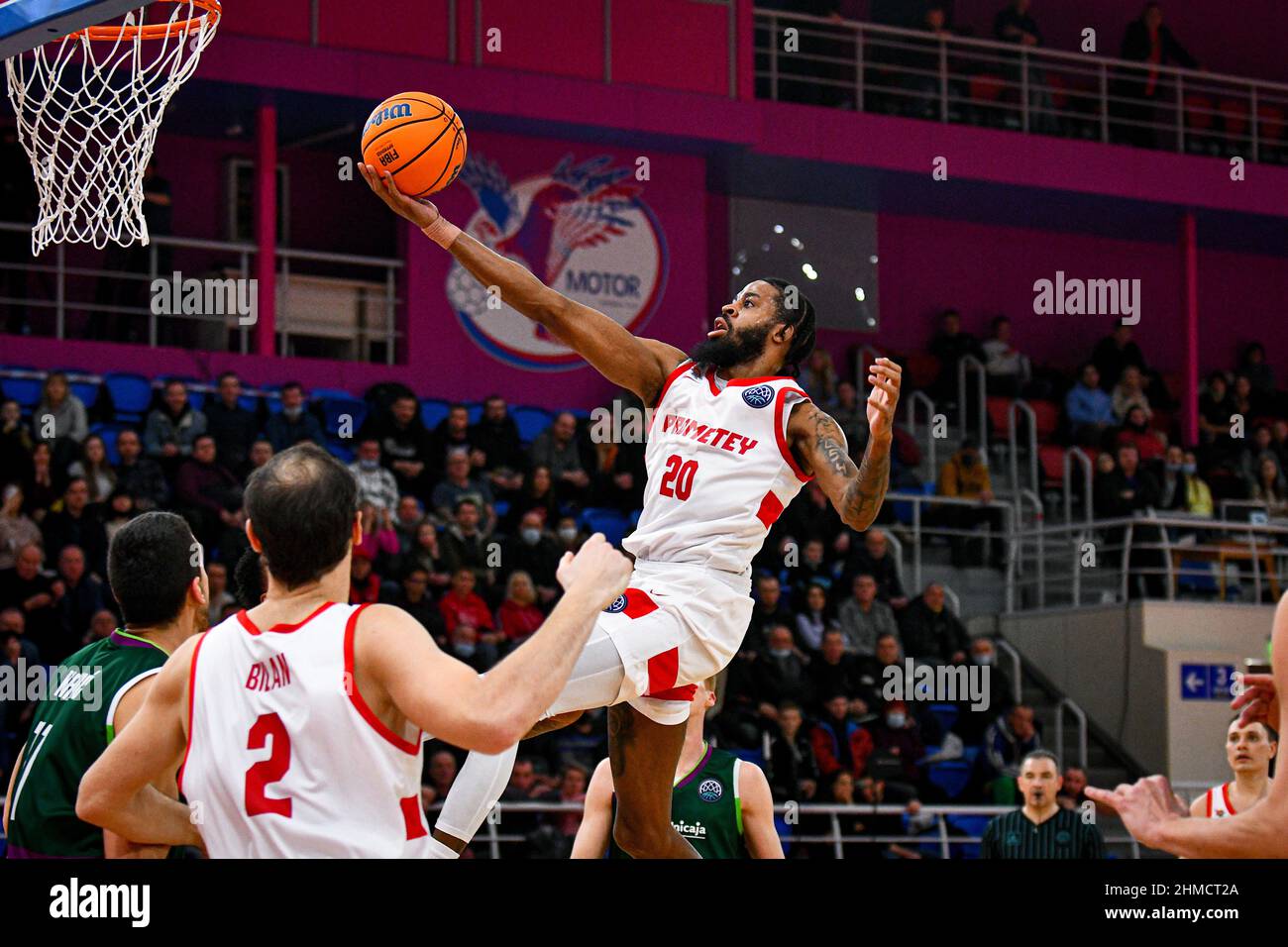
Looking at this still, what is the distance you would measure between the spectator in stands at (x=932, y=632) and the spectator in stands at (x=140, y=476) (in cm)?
587

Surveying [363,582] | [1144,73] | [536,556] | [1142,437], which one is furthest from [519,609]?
[1144,73]

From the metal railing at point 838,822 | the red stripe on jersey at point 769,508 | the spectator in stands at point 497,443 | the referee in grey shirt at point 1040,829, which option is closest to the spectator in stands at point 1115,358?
the metal railing at point 838,822

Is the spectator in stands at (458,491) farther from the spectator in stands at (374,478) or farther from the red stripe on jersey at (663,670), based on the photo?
the red stripe on jersey at (663,670)

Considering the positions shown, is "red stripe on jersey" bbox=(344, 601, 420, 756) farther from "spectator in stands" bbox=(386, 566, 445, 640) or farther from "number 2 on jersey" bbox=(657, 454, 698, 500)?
"spectator in stands" bbox=(386, 566, 445, 640)

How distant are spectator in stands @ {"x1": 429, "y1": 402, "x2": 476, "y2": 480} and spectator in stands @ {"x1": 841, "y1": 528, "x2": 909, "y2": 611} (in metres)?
3.15

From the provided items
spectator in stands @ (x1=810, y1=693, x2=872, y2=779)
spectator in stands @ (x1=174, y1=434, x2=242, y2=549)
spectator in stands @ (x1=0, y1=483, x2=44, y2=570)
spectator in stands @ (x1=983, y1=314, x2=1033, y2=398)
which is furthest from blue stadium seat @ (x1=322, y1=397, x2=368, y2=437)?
spectator in stands @ (x1=983, y1=314, x2=1033, y2=398)

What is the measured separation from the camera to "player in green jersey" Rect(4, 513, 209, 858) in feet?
15.0

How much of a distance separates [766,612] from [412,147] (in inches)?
319

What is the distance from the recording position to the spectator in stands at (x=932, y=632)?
1403cm

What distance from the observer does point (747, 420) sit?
19.2 ft

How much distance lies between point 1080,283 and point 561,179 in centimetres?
683

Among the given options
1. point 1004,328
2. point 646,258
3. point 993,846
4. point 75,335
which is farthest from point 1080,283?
point 993,846
